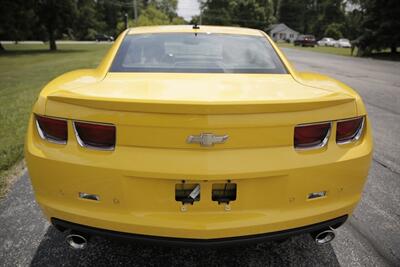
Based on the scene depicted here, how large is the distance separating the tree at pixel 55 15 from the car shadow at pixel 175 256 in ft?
104

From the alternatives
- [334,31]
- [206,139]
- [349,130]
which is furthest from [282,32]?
[206,139]

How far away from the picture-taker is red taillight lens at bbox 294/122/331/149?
1821 mm

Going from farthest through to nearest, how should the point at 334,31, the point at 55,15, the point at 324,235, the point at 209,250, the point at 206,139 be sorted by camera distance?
the point at 334,31
the point at 55,15
the point at 209,250
the point at 324,235
the point at 206,139

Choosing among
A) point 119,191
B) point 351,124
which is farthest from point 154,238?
point 351,124

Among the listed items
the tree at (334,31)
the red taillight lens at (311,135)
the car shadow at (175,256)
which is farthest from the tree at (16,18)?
the tree at (334,31)

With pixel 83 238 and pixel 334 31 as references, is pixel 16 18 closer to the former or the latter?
pixel 83 238

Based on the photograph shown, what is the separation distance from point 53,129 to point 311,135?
139 centimetres

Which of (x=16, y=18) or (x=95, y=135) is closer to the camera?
(x=95, y=135)

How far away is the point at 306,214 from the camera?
1.88 meters

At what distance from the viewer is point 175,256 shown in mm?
2373

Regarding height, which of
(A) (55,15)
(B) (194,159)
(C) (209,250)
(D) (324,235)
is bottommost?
(C) (209,250)

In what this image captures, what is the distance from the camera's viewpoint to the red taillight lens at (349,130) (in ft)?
6.33

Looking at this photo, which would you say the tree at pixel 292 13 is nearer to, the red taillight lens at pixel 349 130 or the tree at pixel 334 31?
the tree at pixel 334 31

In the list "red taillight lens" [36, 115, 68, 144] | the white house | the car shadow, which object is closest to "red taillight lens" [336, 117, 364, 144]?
the car shadow
